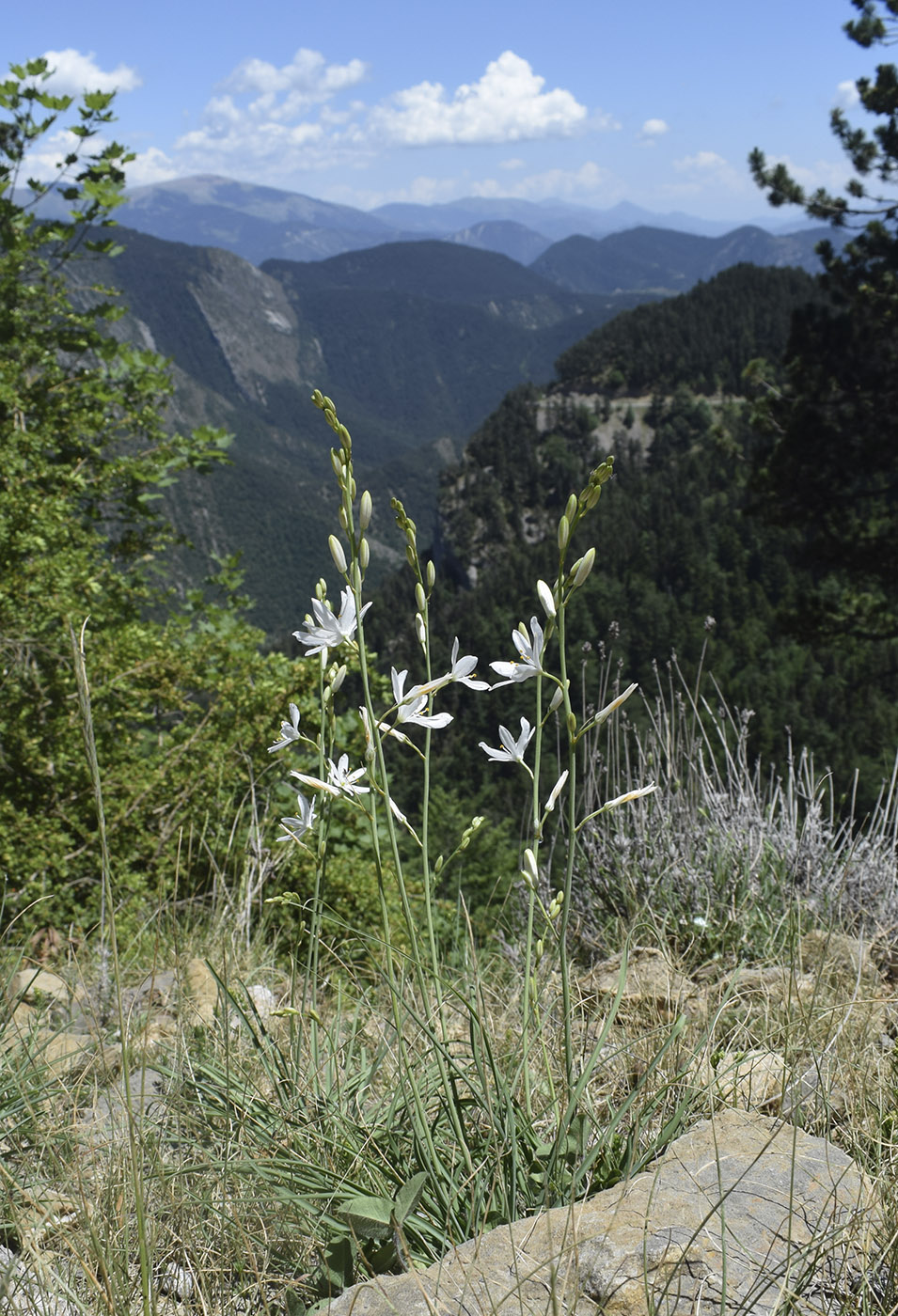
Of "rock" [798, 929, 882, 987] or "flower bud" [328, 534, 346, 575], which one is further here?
"rock" [798, 929, 882, 987]

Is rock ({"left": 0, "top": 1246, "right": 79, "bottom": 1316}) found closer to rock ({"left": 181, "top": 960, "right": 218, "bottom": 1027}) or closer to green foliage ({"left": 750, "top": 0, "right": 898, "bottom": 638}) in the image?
rock ({"left": 181, "top": 960, "right": 218, "bottom": 1027})

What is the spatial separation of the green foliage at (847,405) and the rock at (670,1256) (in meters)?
9.13

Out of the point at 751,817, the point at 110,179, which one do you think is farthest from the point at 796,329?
the point at 751,817

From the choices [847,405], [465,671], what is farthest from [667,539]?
[465,671]

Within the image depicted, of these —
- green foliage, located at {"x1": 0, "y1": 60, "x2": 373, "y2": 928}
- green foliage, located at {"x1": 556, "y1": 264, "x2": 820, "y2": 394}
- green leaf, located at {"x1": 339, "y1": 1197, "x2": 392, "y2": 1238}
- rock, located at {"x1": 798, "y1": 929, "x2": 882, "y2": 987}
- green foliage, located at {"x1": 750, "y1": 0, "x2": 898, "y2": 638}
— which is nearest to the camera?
green leaf, located at {"x1": 339, "y1": 1197, "x2": 392, "y2": 1238}

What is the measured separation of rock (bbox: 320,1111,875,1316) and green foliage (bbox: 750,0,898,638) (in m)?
9.13

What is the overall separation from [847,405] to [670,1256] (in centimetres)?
967

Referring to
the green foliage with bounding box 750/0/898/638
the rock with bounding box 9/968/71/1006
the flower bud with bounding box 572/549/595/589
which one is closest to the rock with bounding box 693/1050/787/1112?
the flower bud with bounding box 572/549/595/589

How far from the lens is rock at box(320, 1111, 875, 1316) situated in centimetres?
123

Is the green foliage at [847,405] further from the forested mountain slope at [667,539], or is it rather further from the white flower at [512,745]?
the white flower at [512,745]

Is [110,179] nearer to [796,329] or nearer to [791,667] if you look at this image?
[796,329]

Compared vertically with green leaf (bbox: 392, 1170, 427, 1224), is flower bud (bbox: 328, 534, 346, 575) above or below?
above

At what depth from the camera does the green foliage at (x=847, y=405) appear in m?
9.02

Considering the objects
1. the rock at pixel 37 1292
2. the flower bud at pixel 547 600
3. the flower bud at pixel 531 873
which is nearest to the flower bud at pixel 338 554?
the flower bud at pixel 547 600
